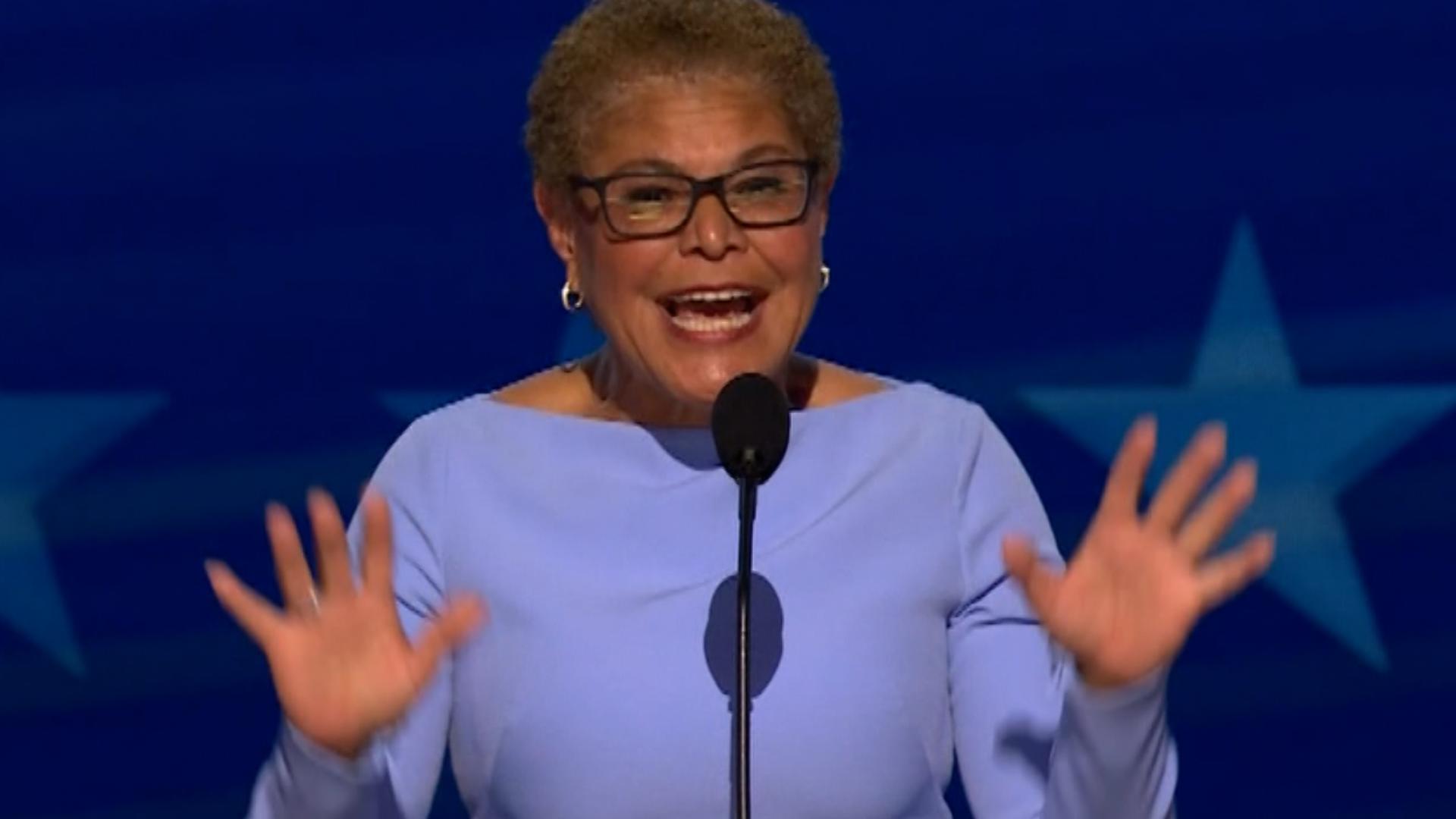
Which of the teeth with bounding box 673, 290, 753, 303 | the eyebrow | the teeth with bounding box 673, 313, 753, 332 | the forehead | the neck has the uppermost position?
the forehead

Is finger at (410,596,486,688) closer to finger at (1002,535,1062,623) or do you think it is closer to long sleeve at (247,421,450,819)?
long sleeve at (247,421,450,819)

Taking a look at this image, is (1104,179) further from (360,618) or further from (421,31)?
(360,618)

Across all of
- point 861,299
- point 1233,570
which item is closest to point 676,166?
point 1233,570

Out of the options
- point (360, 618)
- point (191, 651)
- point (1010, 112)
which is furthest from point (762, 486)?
point (191, 651)

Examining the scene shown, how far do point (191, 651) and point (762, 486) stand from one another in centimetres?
82

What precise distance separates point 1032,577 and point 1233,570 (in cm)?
11

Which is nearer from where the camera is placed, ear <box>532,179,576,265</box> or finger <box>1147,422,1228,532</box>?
finger <box>1147,422,1228,532</box>

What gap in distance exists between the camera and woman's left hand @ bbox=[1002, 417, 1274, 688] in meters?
1.70

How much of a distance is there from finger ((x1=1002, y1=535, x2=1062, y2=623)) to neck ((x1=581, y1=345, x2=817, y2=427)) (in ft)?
1.36

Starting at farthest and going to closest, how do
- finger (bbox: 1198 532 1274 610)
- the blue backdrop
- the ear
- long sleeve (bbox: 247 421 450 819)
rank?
the blue backdrop
the ear
long sleeve (bbox: 247 421 450 819)
finger (bbox: 1198 532 1274 610)

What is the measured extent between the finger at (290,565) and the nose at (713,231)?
366 millimetres

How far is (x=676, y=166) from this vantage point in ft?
6.59

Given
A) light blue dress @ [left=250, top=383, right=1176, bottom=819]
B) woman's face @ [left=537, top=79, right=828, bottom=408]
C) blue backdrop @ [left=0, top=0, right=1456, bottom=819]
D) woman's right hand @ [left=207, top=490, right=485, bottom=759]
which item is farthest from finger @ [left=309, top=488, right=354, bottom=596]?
blue backdrop @ [left=0, top=0, right=1456, bottom=819]

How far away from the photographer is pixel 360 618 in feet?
5.74
